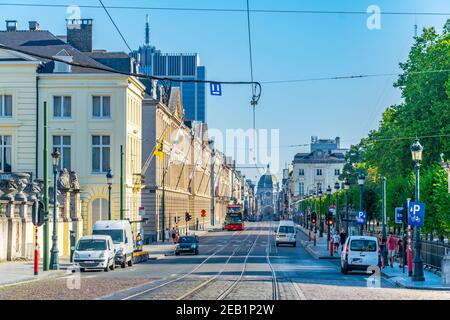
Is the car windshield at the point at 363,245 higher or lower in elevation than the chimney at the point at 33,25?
lower

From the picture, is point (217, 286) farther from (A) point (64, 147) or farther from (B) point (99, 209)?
(B) point (99, 209)

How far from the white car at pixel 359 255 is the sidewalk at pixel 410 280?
36.5 inches

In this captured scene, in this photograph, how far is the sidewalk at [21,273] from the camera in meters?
36.5

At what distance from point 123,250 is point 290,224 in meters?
38.1

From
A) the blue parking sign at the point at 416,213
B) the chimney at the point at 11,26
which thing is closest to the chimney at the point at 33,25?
the chimney at the point at 11,26

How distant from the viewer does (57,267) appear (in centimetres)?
4466

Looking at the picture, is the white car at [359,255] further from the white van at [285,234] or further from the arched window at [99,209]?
the white van at [285,234]

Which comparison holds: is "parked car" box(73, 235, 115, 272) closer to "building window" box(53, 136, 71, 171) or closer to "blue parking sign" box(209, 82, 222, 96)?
"blue parking sign" box(209, 82, 222, 96)

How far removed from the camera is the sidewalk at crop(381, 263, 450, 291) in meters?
34.6

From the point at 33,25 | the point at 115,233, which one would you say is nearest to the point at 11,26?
the point at 33,25

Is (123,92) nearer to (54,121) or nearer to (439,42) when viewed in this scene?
(54,121)

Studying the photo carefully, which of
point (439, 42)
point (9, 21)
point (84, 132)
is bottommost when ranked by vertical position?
point (84, 132)

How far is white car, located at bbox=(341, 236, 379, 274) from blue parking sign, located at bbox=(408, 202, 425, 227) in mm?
5875
